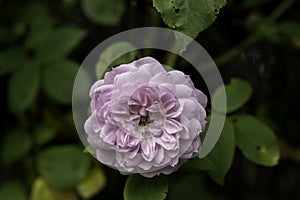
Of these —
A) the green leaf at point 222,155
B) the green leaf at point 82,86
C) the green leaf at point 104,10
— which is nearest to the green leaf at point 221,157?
the green leaf at point 222,155

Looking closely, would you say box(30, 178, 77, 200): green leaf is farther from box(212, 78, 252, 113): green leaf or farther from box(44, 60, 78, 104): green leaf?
box(212, 78, 252, 113): green leaf

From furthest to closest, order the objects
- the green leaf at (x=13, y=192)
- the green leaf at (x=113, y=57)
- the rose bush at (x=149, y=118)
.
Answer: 1. the green leaf at (x=13, y=192)
2. the green leaf at (x=113, y=57)
3. the rose bush at (x=149, y=118)

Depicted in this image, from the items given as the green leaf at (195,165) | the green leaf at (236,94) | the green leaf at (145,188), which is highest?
the green leaf at (145,188)

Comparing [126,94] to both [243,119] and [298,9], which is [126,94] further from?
[298,9]

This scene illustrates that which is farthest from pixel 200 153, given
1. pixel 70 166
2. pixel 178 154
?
pixel 70 166

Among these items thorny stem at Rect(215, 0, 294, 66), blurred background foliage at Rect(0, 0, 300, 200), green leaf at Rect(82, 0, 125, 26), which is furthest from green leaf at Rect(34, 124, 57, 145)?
thorny stem at Rect(215, 0, 294, 66)

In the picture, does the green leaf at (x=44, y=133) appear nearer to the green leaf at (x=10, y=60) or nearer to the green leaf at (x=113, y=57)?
the green leaf at (x=10, y=60)
